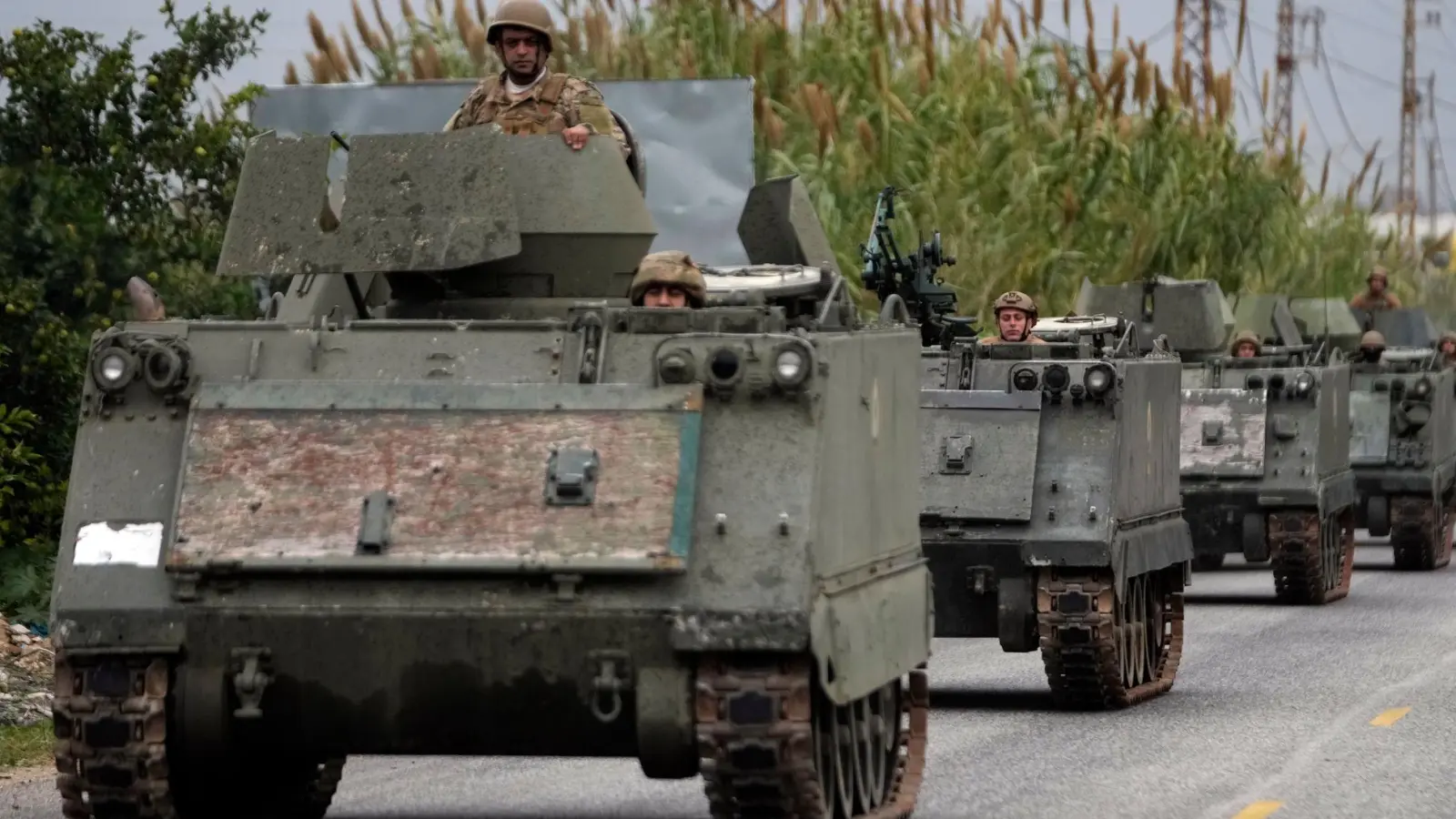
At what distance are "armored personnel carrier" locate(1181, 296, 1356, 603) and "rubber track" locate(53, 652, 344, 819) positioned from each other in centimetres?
1401

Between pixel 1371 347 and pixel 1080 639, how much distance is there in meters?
13.5

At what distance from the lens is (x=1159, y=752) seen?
44.6 feet

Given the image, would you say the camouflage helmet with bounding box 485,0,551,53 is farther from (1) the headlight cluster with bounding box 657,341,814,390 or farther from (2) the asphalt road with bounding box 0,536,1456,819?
(2) the asphalt road with bounding box 0,536,1456,819

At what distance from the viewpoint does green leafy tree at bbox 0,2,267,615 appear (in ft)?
54.9

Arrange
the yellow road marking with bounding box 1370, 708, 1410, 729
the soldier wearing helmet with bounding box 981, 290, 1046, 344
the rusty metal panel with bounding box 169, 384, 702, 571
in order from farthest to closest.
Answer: the soldier wearing helmet with bounding box 981, 290, 1046, 344, the yellow road marking with bounding box 1370, 708, 1410, 729, the rusty metal panel with bounding box 169, 384, 702, 571

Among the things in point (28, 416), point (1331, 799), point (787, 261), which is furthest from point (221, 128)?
point (1331, 799)

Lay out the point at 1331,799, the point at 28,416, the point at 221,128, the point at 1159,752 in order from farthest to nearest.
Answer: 1. the point at 221,128
2. the point at 28,416
3. the point at 1159,752
4. the point at 1331,799

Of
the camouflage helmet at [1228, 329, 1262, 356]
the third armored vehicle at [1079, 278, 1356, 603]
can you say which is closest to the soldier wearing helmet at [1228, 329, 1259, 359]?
the camouflage helmet at [1228, 329, 1262, 356]

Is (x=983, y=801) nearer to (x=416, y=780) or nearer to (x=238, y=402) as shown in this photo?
(x=416, y=780)

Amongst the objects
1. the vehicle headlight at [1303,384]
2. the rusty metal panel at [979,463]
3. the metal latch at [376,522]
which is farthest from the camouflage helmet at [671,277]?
the vehicle headlight at [1303,384]

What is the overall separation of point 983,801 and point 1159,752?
191 centimetres

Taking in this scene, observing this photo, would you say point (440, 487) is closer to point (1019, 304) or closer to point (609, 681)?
point (609, 681)

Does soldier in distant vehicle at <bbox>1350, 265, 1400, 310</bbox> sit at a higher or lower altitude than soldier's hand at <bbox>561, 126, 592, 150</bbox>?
higher

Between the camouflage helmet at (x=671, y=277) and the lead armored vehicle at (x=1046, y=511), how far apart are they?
4.72m
